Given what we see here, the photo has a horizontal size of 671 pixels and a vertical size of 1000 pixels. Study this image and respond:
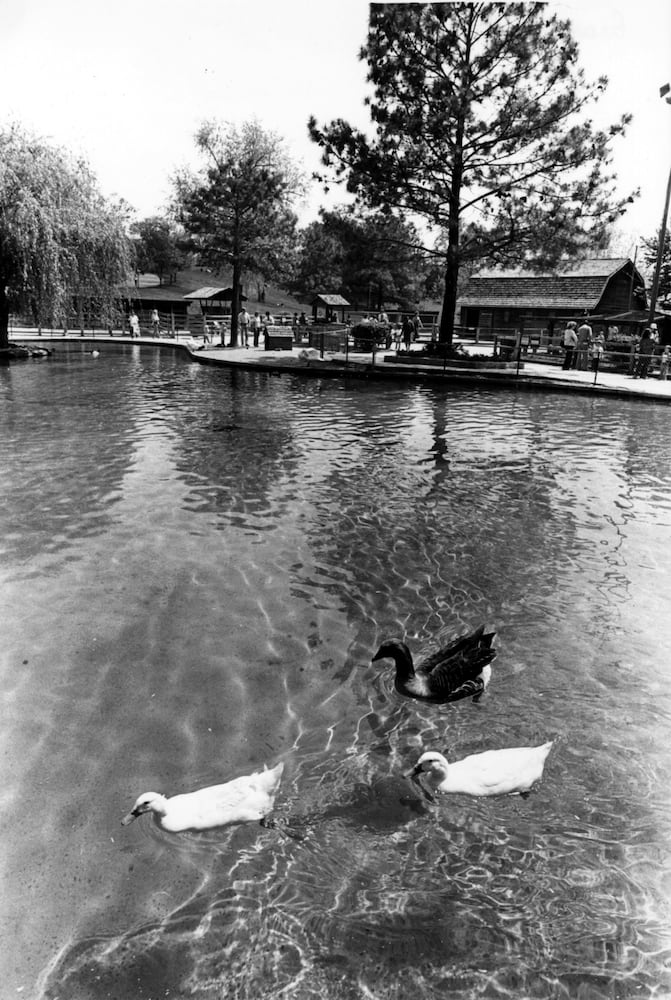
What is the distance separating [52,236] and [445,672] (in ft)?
83.9

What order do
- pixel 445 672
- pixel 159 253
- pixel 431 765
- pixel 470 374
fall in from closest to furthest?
pixel 431 765 → pixel 445 672 → pixel 470 374 → pixel 159 253

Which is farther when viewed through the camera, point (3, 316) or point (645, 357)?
point (3, 316)

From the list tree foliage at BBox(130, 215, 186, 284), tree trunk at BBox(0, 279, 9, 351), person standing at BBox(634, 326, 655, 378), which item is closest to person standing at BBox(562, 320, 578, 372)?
person standing at BBox(634, 326, 655, 378)

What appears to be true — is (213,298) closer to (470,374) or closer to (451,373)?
(451,373)

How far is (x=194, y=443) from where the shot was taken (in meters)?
11.8

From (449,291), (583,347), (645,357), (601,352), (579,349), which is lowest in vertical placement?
(645,357)

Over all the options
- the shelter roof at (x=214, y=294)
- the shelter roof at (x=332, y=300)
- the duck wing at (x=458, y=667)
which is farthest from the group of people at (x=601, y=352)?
the shelter roof at (x=214, y=294)

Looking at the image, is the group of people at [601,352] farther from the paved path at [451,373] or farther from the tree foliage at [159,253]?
the tree foliage at [159,253]

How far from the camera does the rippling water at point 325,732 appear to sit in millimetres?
2721

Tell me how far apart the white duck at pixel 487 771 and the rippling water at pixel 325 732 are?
95 millimetres

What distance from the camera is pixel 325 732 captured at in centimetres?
411

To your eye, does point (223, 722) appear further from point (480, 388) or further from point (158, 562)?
point (480, 388)

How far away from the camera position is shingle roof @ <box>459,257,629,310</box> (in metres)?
42.3

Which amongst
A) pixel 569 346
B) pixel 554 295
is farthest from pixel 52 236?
pixel 554 295
